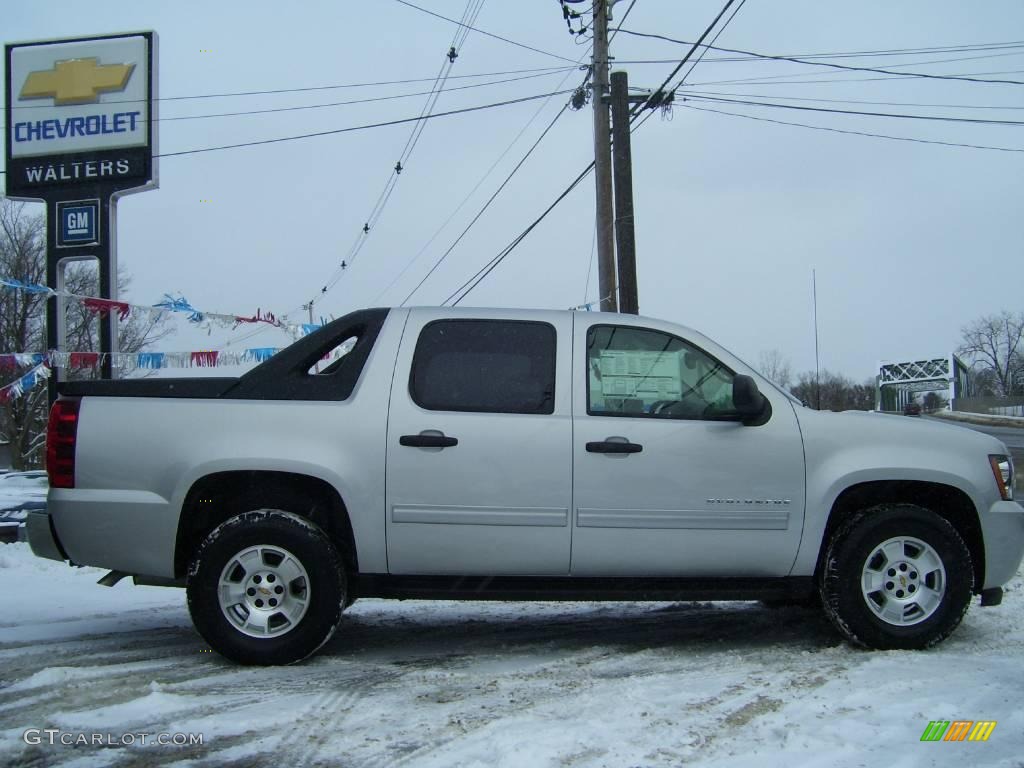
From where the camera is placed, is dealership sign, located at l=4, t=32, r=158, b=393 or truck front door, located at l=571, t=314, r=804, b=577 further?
dealership sign, located at l=4, t=32, r=158, b=393

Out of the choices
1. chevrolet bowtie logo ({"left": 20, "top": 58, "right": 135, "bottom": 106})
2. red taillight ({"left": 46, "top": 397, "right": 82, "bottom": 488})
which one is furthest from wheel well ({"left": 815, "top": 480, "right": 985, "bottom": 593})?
chevrolet bowtie logo ({"left": 20, "top": 58, "right": 135, "bottom": 106})

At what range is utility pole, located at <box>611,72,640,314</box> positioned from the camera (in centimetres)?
1129

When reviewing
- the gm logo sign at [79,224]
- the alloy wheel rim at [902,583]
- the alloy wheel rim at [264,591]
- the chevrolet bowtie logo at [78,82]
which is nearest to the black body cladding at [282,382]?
the alloy wheel rim at [264,591]

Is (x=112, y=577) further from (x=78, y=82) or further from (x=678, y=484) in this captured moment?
(x=78, y=82)

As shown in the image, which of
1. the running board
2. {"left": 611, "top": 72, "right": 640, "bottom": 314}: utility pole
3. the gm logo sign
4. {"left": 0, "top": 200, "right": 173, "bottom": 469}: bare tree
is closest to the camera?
the running board

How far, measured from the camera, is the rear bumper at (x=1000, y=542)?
475cm

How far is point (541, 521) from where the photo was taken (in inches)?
178

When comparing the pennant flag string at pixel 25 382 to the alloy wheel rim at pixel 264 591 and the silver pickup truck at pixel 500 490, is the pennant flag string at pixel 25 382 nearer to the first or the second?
the silver pickup truck at pixel 500 490

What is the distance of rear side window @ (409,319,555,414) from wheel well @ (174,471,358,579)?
713 millimetres

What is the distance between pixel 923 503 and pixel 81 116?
44.9ft

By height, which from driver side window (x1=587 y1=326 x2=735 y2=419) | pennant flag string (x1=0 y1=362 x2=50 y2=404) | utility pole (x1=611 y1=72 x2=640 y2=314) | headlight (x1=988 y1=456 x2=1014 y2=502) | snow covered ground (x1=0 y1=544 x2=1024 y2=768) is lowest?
snow covered ground (x1=0 y1=544 x2=1024 y2=768)

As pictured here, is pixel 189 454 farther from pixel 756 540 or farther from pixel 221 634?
pixel 756 540

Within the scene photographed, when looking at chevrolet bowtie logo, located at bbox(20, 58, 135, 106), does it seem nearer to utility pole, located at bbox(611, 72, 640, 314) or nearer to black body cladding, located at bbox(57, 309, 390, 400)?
utility pole, located at bbox(611, 72, 640, 314)

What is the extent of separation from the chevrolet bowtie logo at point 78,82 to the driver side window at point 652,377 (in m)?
12.1
